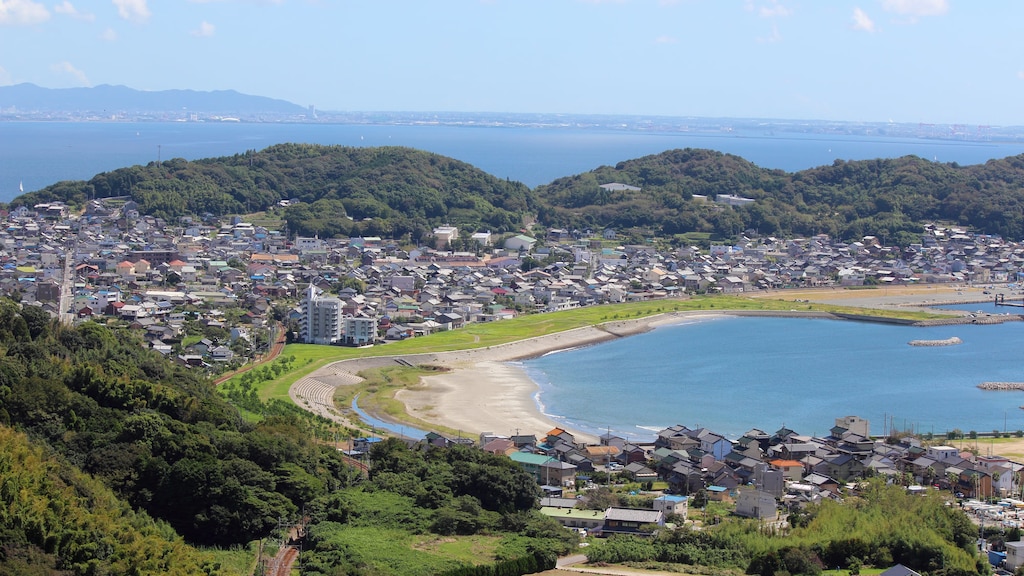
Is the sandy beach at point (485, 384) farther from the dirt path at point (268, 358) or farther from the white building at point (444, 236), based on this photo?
the white building at point (444, 236)

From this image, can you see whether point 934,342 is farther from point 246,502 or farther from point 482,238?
point 246,502

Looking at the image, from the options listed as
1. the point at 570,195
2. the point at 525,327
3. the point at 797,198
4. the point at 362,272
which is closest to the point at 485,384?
the point at 525,327

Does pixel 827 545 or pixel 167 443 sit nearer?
pixel 827 545

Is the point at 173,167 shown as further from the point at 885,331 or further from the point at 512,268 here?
the point at 885,331

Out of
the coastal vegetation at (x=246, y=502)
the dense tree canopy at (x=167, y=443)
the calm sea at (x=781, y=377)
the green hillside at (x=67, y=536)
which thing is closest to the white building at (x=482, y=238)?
the calm sea at (x=781, y=377)

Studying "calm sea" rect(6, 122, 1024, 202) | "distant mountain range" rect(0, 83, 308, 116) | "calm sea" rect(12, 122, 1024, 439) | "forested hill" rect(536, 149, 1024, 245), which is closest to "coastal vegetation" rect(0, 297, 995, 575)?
"calm sea" rect(12, 122, 1024, 439)

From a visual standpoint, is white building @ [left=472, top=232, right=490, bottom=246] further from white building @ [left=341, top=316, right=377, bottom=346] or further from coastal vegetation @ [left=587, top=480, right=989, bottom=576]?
coastal vegetation @ [left=587, top=480, right=989, bottom=576]
